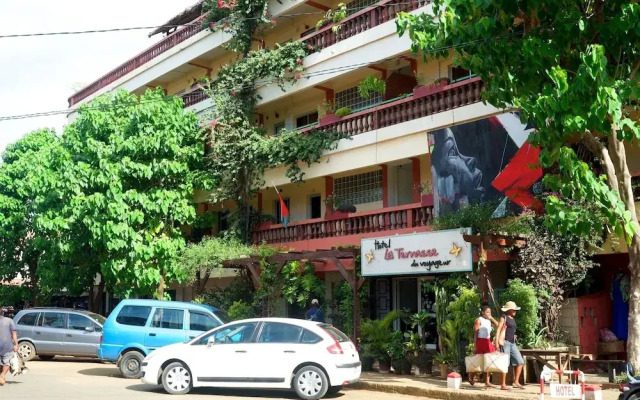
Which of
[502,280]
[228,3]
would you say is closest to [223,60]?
[228,3]

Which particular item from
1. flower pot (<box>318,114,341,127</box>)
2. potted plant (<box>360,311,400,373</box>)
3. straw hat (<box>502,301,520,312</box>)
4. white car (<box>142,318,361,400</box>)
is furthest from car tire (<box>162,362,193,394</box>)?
flower pot (<box>318,114,341,127</box>)

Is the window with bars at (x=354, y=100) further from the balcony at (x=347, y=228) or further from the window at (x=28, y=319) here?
the window at (x=28, y=319)

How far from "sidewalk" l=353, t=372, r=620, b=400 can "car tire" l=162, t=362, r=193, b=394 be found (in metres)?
3.82

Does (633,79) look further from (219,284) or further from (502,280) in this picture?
(219,284)

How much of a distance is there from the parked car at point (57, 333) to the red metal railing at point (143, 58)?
12.3m

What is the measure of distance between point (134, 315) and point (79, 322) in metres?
5.54

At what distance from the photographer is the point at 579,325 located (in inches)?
664

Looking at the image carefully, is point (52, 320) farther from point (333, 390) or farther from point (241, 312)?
point (333, 390)

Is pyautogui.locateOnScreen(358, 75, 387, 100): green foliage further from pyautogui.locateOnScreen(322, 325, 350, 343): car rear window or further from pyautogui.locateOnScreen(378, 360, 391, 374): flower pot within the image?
pyautogui.locateOnScreen(322, 325, 350, 343): car rear window

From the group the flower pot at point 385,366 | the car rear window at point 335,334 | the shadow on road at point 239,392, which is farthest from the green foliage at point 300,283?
the car rear window at point 335,334

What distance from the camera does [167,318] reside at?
18672 millimetres

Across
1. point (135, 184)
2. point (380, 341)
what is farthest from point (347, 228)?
point (135, 184)

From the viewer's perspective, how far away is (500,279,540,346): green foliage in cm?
1586

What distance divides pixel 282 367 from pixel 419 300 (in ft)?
28.4
